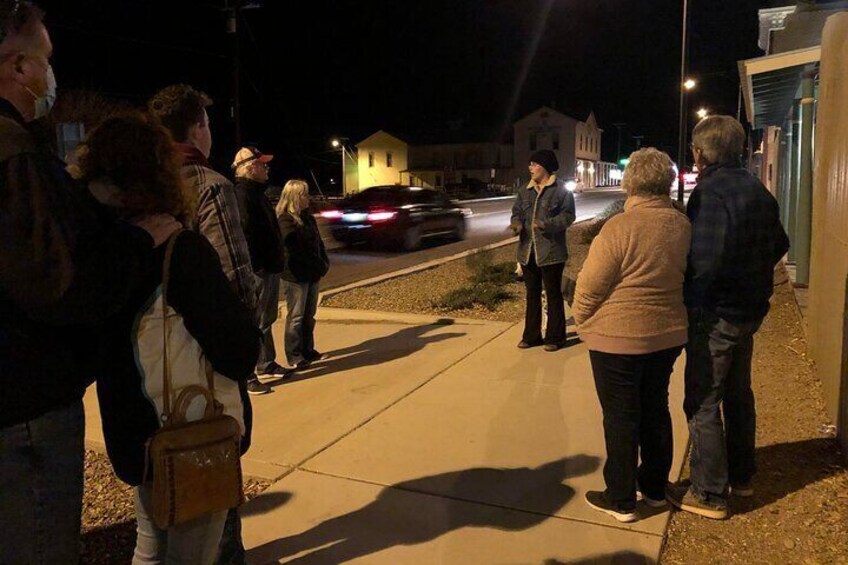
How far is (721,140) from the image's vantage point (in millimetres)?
3457

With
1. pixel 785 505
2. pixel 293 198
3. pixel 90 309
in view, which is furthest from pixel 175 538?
pixel 293 198

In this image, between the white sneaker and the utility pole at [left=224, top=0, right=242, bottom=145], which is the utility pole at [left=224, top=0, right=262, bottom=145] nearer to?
the utility pole at [left=224, top=0, right=242, bottom=145]

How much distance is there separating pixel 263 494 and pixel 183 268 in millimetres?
2274

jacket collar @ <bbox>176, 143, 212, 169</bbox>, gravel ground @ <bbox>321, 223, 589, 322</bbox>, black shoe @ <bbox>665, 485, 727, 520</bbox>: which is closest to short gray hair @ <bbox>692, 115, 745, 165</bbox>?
black shoe @ <bbox>665, 485, 727, 520</bbox>

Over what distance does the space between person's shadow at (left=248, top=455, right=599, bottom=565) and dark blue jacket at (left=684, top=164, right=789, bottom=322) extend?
1304mm

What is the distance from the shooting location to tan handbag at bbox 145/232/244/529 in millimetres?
2023

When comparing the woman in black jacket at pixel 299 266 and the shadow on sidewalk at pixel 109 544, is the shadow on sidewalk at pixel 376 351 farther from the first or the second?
the shadow on sidewalk at pixel 109 544

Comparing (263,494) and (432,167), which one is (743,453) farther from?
(432,167)

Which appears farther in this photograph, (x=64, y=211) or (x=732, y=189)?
(x=732, y=189)

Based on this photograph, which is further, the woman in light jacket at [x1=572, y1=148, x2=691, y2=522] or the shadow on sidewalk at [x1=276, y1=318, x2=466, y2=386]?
the shadow on sidewalk at [x1=276, y1=318, x2=466, y2=386]

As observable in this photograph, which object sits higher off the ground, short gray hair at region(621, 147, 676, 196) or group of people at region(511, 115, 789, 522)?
short gray hair at region(621, 147, 676, 196)

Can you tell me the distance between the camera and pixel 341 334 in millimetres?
7691

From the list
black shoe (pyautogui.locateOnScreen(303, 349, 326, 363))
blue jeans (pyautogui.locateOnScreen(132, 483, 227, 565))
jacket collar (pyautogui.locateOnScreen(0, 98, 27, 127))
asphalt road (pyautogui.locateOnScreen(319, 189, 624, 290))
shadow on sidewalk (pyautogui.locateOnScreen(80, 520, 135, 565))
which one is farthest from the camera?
asphalt road (pyautogui.locateOnScreen(319, 189, 624, 290))

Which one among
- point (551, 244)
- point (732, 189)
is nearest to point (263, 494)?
point (732, 189)
